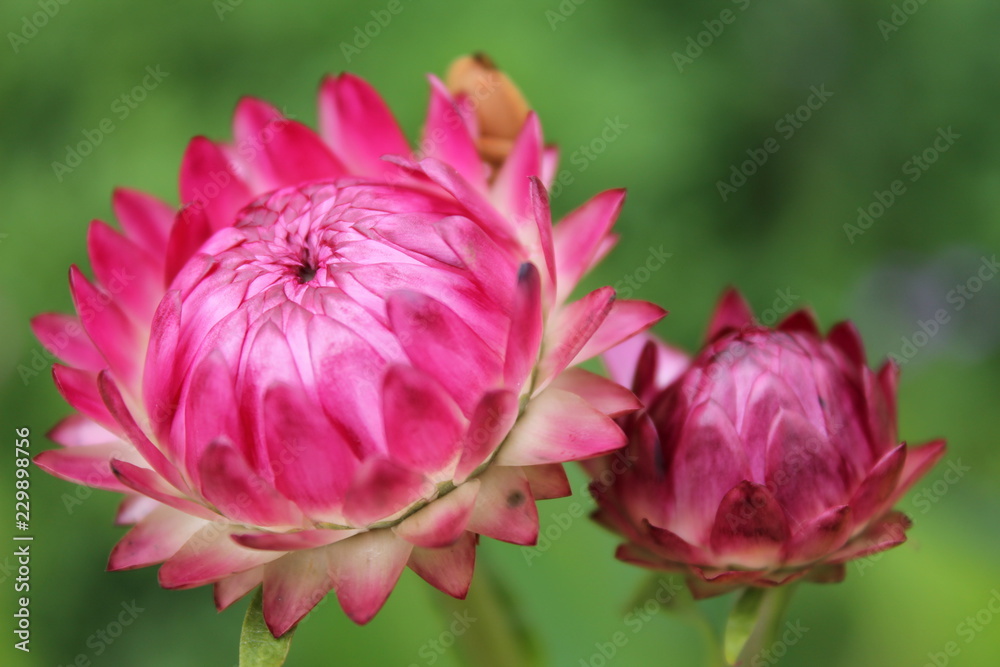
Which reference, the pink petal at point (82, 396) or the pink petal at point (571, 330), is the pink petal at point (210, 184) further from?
the pink petal at point (571, 330)

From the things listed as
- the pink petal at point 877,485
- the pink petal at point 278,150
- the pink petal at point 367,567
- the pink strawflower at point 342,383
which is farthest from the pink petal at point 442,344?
the pink petal at point 877,485

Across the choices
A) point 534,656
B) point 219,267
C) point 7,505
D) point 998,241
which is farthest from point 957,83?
point 7,505

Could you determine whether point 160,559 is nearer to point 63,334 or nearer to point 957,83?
point 63,334

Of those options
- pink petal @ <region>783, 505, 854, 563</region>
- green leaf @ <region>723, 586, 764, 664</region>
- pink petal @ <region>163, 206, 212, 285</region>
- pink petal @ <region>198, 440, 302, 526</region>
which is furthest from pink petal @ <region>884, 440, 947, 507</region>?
pink petal @ <region>163, 206, 212, 285</region>

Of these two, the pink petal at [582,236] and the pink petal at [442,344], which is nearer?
the pink petal at [442,344]

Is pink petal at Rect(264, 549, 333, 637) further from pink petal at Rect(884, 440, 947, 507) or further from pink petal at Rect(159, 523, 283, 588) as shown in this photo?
pink petal at Rect(884, 440, 947, 507)

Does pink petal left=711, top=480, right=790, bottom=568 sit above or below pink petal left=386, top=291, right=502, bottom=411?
below
